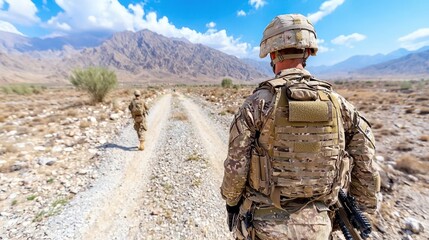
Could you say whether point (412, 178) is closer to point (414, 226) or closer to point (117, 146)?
point (414, 226)

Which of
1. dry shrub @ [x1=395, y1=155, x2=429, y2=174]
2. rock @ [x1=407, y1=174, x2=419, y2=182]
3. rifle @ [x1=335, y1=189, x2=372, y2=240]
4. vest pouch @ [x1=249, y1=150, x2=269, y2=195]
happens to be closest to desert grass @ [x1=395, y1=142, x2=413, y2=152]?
dry shrub @ [x1=395, y1=155, x2=429, y2=174]

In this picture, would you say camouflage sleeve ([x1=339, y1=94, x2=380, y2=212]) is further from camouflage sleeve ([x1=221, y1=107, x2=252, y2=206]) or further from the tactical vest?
camouflage sleeve ([x1=221, y1=107, x2=252, y2=206])

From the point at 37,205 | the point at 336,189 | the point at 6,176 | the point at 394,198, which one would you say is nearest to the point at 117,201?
the point at 37,205

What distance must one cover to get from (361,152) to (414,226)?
2.70m

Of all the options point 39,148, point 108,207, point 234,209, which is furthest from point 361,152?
point 39,148

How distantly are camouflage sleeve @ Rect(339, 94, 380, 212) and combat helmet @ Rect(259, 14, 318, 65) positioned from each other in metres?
0.54

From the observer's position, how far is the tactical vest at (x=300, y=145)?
1.60 meters

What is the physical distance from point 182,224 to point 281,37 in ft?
11.2

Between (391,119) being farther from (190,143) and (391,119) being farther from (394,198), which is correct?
(190,143)

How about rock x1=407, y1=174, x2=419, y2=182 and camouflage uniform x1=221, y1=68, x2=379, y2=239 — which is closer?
camouflage uniform x1=221, y1=68, x2=379, y2=239

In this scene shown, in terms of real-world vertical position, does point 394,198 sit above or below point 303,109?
below

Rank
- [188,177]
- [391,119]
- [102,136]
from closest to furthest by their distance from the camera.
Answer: [188,177] < [102,136] < [391,119]

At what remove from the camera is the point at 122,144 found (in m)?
8.23

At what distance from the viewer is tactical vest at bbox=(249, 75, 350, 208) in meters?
1.60
